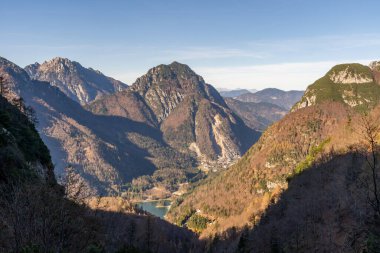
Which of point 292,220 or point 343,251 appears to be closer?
point 343,251

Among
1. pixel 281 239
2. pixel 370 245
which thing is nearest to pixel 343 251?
pixel 281 239

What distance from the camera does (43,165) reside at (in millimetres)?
86938

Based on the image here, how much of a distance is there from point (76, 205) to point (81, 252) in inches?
371

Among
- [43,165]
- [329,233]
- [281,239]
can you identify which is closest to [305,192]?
[281,239]

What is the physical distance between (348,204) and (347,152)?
244 feet

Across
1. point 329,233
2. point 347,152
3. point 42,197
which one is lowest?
point 329,233

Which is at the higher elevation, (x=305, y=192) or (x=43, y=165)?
(x=43, y=165)

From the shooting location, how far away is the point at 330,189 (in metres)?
132

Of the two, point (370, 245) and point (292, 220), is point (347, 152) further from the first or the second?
point (370, 245)

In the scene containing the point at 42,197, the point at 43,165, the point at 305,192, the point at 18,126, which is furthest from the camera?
the point at 305,192

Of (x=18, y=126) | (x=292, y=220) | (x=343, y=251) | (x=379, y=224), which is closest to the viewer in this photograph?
(x=379, y=224)

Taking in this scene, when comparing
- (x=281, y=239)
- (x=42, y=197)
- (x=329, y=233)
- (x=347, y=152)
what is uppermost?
(x=42, y=197)

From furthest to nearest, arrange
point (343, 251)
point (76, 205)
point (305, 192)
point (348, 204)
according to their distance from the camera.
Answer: point (305, 192) < point (348, 204) < point (343, 251) < point (76, 205)

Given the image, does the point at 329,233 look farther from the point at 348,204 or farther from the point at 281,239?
the point at 281,239
